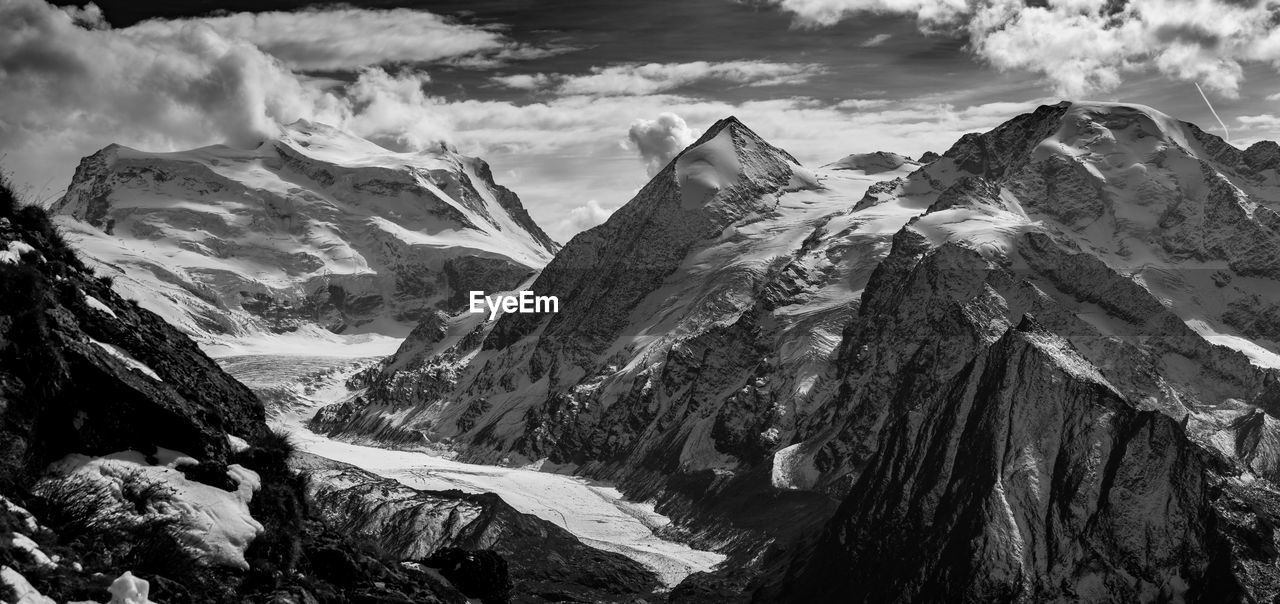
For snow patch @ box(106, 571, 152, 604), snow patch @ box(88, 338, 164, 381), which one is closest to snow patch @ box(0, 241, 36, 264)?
snow patch @ box(88, 338, 164, 381)

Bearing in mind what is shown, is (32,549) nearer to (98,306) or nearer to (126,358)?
(126,358)

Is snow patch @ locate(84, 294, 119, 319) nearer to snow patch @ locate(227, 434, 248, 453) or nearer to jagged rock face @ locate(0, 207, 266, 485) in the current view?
jagged rock face @ locate(0, 207, 266, 485)

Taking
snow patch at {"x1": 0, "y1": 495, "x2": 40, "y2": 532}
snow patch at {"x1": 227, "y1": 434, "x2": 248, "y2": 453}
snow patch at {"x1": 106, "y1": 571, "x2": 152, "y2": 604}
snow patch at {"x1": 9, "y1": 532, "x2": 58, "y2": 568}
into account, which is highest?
snow patch at {"x1": 0, "y1": 495, "x2": 40, "y2": 532}

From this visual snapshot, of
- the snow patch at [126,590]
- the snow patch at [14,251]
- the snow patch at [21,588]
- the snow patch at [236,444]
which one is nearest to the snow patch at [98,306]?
the snow patch at [14,251]

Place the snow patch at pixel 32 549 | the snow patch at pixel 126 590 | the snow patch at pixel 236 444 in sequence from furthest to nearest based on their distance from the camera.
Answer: the snow patch at pixel 236 444
the snow patch at pixel 126 590
the snow patch at pixel 32 549

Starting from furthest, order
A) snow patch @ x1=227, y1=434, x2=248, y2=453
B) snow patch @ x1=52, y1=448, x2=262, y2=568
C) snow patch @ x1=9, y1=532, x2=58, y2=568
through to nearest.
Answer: snow patch @ x1=227, y1=434, x2=248, y2=453
snow patch @ x1=52, y1=448, x2=262, y2=568
snow patch @ x1=9, y1=532, x2=58, y2=568

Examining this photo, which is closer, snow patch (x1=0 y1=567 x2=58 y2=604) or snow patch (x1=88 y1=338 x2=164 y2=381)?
snow patch (x1=0 y1=567 x2=58 y2=604)

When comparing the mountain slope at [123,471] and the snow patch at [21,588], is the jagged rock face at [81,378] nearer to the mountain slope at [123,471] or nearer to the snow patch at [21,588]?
the mountain slope at [123,471]

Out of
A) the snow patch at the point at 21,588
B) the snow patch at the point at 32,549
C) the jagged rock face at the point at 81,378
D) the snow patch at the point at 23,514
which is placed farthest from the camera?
the jagged rock face at the point at 81,378

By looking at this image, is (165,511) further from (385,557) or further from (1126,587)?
(1126,587)
